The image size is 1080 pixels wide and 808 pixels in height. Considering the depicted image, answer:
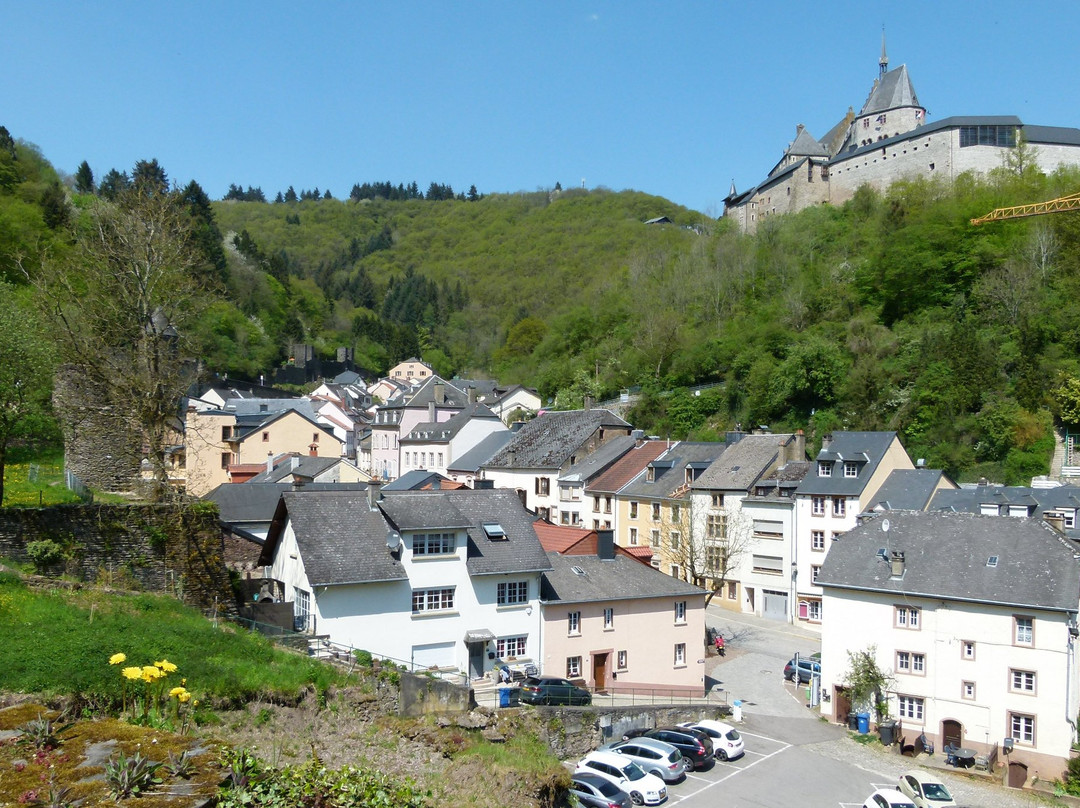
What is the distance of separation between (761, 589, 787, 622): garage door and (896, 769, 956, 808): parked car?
16.9m

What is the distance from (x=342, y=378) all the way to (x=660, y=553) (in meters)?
67.1

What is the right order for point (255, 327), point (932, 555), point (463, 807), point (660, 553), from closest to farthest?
point (463, 807)
point (932, 555)
point (660, 553)
point (255, 327)

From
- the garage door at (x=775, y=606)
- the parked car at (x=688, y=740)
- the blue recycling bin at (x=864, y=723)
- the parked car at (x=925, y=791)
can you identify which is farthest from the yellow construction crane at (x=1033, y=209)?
the parked car at (x=688, y=740)

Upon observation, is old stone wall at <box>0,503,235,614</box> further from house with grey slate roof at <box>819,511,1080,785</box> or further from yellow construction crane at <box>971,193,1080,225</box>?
yellow construction crane at <box>971,193,1080,225</box>

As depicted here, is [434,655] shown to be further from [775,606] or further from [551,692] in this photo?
[775,606]

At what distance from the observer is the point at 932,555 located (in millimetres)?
28359

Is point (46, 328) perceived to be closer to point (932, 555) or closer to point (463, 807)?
point (463, 807)

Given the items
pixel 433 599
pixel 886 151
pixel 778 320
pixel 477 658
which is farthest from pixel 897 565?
pixel 886 151

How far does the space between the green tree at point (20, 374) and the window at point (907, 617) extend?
25.6 metres

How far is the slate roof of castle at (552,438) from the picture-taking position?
2051 inches

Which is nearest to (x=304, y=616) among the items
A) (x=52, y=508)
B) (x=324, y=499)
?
(x=324, y=499)

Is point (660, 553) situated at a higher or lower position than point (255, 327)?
lower

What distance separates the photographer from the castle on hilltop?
7581 cm

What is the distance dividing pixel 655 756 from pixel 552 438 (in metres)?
33.7
